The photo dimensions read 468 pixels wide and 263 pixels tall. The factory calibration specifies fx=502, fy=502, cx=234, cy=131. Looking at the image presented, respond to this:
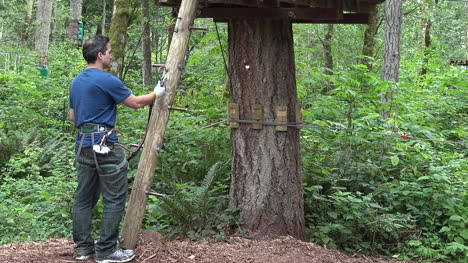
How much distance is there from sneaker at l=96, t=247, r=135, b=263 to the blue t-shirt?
1074 millimetres

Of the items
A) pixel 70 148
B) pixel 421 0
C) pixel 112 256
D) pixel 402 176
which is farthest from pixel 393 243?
pixel 421 0

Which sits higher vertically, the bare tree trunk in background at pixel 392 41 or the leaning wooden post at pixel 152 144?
the bare tree trunk in background at pixel 392 41

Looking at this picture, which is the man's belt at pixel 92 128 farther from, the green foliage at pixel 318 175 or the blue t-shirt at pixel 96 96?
the green foliage at pixel 318 175

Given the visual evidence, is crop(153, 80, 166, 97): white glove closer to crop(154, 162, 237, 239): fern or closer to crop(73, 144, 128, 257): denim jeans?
crop(73, 144, 128, 257): denim jeans

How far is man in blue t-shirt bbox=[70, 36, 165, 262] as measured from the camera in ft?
15.0

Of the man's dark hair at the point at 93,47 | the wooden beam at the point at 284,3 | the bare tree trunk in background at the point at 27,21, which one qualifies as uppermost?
the bare tree trunk in background at the point at 27,21

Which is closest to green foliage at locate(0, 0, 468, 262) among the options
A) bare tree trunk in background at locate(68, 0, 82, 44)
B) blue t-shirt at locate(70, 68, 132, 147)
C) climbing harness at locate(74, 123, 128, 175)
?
climbing harness at locate(74, 123, 128, 175)

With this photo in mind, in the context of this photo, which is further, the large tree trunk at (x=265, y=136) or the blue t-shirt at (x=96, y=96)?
the large tree trunk at (x=265, y=136)

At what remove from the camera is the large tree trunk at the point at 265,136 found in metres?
6.11

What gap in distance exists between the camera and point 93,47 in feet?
15.2

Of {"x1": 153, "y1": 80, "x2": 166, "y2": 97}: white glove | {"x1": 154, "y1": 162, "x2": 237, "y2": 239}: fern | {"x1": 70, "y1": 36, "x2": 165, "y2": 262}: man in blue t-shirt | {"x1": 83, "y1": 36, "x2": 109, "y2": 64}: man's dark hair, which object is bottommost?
{"x1": 154, "y1": 162, "x2": 237, "y2": 239}: fern

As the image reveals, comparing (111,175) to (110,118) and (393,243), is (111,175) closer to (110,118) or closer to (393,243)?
(110,118)

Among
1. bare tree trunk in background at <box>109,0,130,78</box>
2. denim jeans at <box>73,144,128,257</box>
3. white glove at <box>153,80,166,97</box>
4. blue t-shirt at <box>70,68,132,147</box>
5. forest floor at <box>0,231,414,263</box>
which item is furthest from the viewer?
bare tree trunk in background at <box>109,0,130,78</box>

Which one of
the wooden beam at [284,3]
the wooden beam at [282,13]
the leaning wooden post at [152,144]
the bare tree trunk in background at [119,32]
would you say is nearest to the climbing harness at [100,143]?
the leaning wooden post at [152,144]
